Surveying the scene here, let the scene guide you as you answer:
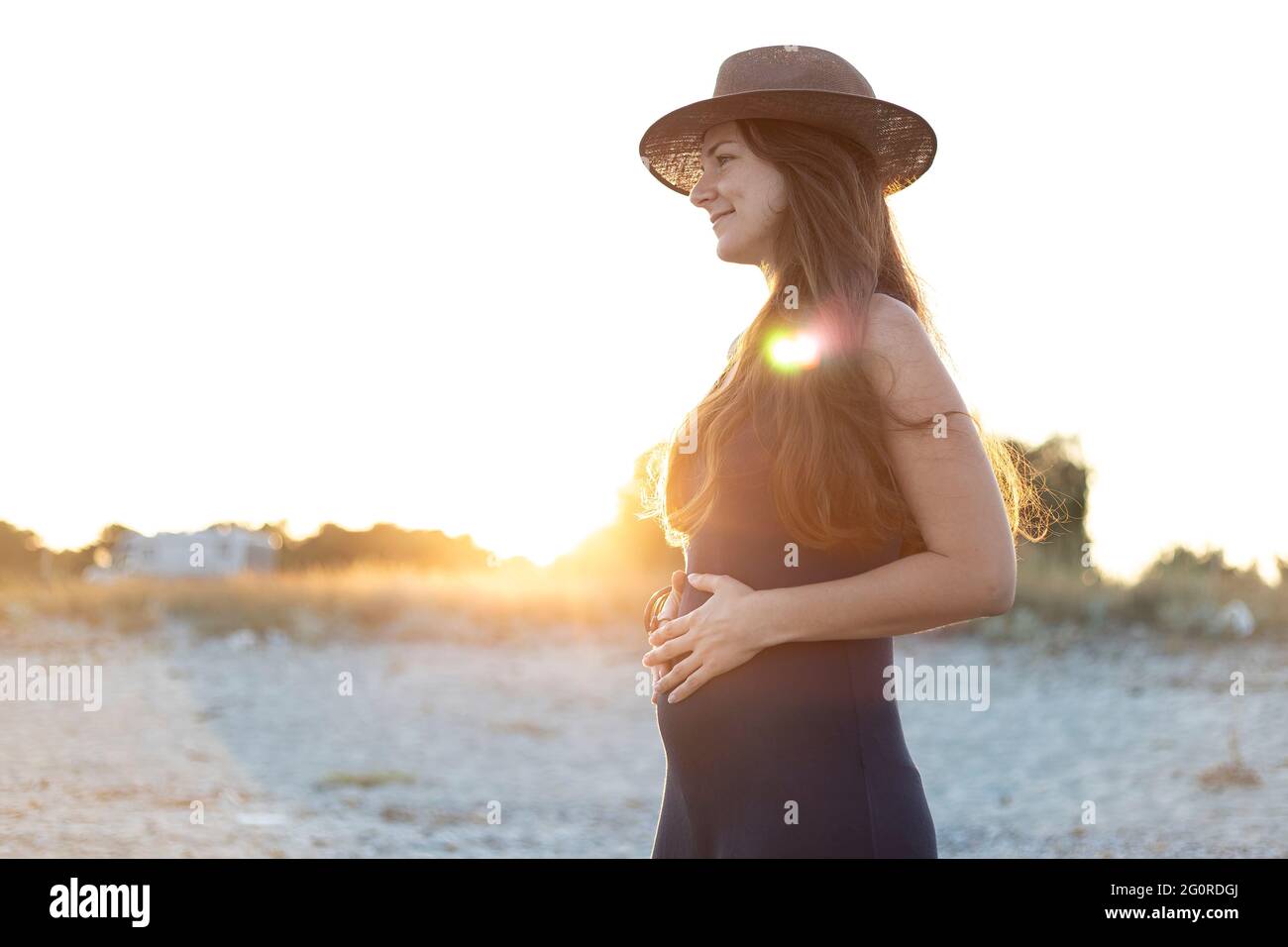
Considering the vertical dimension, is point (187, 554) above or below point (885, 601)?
above

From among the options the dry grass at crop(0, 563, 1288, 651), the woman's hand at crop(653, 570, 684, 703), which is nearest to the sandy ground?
the dry grass at crop(0, 563, 1288, 651)

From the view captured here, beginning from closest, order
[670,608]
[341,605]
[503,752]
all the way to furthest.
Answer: [670,608] < [503,752] < [341,605]

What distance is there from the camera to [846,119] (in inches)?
74.2

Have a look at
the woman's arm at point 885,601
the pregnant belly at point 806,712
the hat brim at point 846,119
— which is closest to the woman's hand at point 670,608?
the pregnant belly at point 806,712

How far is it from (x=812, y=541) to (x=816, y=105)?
0.74 metres

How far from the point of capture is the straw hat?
1862 mm

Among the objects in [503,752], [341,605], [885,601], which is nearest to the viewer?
[885,601]

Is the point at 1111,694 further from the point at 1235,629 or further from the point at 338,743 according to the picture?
the point at 338,743

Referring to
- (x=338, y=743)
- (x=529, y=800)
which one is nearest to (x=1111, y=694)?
(x=529, y=800)

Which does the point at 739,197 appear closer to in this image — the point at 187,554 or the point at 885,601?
the point at 885,601

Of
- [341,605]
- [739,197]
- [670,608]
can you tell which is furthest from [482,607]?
[739,197]

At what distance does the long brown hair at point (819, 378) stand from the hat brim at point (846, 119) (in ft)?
0.09

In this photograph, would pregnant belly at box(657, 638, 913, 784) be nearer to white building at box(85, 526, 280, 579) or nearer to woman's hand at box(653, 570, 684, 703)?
woman's hand at box(653, 570, 684, 703)

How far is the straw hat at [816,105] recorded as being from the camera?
186 centimetres
